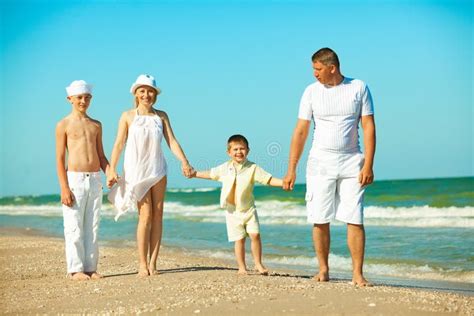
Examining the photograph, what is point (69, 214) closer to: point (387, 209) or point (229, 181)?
point (229, 181)

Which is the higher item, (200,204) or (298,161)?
(298,161)

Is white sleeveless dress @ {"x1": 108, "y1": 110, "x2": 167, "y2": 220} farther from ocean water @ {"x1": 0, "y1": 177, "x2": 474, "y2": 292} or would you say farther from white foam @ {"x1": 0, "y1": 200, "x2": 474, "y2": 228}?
white foam @ {"x1": 0, "y1": 200, "x2": 474, "y2": 228}

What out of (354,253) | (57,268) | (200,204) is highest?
(354,253)

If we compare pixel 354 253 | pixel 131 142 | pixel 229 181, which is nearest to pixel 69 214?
pixel 131 142

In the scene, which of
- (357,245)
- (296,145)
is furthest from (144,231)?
(357,245)

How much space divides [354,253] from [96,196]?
2.76 meters

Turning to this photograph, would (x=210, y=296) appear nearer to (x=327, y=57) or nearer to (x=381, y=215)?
(x=327, y=57)

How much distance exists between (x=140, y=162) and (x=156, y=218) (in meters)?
0.62

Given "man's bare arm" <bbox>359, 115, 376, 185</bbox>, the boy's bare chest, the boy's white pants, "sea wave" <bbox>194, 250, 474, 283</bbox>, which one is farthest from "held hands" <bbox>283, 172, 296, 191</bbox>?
"sea wave" <bbox>194, 250, 474, 283</bbox>

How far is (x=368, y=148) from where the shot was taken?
246 inches

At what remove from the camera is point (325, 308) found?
5262mm

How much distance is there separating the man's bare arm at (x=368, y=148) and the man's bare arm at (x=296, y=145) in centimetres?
54

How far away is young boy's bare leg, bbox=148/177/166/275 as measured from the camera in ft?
24.2

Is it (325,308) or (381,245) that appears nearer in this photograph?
(325,308)
